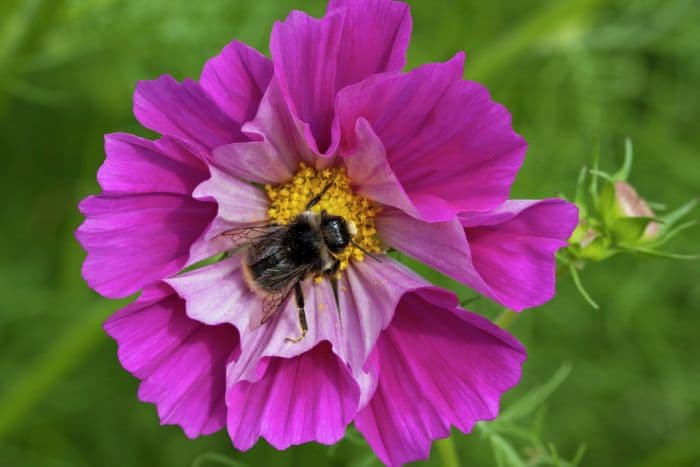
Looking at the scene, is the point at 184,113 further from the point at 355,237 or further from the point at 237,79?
the point at 355,237

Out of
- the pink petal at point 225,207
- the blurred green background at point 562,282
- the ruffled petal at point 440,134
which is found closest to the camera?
the ruffled petal at point 440,134

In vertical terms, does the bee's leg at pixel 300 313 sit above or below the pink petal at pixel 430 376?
above

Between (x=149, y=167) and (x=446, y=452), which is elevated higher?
(x=149, y=167)

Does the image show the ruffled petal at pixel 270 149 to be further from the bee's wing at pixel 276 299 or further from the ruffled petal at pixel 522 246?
the ruffled petal at pixel 522 246

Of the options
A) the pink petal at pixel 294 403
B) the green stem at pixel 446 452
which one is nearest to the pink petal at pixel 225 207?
the pink petal at pixel 294 403

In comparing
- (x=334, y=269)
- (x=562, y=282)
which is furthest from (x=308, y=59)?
(x=562, y=282)

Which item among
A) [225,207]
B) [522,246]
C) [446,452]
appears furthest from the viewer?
[446,452]
